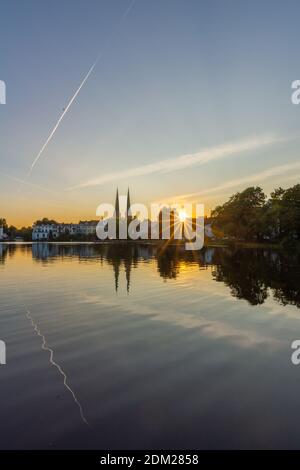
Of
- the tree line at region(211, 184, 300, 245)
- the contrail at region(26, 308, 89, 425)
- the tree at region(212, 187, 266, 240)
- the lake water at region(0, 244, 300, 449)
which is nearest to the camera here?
the lake water at region(0, 244, 300, 449)

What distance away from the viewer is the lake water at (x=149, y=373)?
7162mm

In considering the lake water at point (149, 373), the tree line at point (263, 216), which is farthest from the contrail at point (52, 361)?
the tree line at point (263, 216)

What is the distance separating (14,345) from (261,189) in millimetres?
121536

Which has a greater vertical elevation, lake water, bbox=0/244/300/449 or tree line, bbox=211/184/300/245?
tree line, bbox=211/184/300/245

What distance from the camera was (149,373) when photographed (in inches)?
408

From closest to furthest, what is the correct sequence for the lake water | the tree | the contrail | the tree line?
the lake water → the contrail → the tree line → the tree

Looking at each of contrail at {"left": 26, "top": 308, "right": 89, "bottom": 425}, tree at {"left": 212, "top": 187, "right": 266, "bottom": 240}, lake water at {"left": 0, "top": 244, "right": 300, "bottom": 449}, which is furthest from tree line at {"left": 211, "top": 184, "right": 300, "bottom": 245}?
contrail at {"left": 26, "top": 308, "right": 89, "bottom": 425}

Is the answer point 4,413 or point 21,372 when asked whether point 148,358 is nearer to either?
point 21,372

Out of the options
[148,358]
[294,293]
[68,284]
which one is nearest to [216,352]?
[148,358]

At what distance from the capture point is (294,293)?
2392cm

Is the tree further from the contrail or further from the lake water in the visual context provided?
the contrail

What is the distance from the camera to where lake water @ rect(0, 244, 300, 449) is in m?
7.16

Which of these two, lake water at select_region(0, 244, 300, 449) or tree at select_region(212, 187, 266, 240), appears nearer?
lake water at select_region(0, 244, 300, 449)

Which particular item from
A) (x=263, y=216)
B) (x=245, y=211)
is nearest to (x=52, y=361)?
(x=263, y=216)
